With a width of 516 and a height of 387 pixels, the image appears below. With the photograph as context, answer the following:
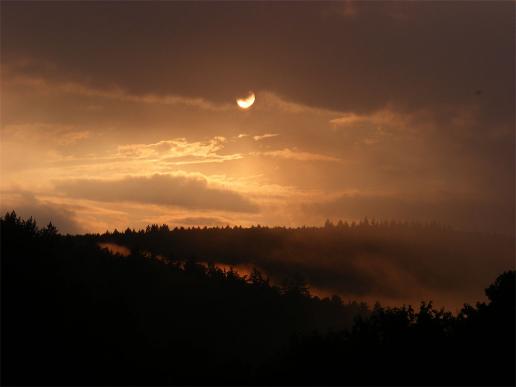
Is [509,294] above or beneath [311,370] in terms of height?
above

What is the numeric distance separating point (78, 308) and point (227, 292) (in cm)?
11378

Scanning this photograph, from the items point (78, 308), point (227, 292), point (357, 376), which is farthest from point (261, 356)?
point (357, 376)

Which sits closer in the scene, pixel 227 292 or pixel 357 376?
pixel 357 376

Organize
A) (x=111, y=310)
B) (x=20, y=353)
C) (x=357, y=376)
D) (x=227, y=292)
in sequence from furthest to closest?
(x=227, y=292) → (x=111, y=310) → (x=357, y=376) → (x=20, y=353)

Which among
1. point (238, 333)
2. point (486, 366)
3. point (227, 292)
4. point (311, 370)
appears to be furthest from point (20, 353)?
point (227, 292)

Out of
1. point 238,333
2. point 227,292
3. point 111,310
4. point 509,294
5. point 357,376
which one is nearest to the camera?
point 357,376

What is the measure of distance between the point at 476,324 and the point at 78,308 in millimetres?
43388

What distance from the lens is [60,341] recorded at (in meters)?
65.1

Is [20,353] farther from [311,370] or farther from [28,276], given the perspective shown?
[311,370]

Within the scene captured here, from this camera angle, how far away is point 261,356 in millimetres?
134500

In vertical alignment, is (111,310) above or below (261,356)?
above

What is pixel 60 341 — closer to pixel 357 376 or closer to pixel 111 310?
pixel 111 310

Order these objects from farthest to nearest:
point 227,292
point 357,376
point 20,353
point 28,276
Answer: point 227,292 < point 28,276 < point 357,376 < point 20,353

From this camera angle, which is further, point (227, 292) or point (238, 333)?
point (227, 292)
